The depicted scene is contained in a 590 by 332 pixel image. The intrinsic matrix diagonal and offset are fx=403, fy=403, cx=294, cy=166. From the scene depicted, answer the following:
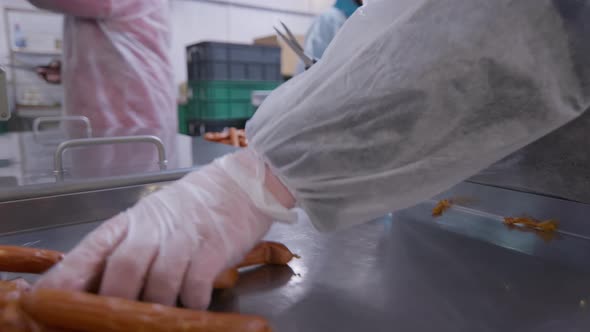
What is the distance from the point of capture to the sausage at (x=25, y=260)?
Result: 46cm

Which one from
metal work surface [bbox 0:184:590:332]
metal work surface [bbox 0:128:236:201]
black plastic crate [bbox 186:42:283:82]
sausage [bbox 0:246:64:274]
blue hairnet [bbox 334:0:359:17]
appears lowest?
metal work surface [bbox 0:184:590:332]

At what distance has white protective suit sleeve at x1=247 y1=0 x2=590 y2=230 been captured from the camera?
0.40 m

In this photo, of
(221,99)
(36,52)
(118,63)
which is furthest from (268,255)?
(36,52)

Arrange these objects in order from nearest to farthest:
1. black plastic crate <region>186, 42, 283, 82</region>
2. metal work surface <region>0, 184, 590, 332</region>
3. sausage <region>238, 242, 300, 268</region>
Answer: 1. metal work surface <region>0, 184, 590, 332</region>
2. sausage <region>238, 242, 300, 268</region>
3. black plastic crate <region>186, 42, 283, 82</region>

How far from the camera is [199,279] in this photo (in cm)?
40

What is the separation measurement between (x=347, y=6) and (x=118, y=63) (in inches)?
45.4

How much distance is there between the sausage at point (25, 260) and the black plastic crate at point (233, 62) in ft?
9.13

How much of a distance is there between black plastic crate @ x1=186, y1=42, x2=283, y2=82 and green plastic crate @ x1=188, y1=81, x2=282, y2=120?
0.05 m

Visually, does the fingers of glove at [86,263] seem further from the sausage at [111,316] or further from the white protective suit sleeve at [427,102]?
the white protective suit sleeve at [427,102]

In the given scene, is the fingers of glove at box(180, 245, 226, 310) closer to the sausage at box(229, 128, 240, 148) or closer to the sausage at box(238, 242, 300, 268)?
the sausage at box(238, 242, 300, 268)

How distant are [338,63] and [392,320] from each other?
0.29 meters

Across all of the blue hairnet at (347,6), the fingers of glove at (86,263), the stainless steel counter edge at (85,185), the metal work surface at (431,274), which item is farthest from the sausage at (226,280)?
the blue hairnet at (347,6)

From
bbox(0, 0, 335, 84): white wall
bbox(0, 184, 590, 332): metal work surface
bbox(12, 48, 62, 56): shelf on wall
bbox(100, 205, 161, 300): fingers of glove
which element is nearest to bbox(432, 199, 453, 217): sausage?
bbox(0, 184, 590, 332): metal work surface

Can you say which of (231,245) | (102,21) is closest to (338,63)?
(231,245)
